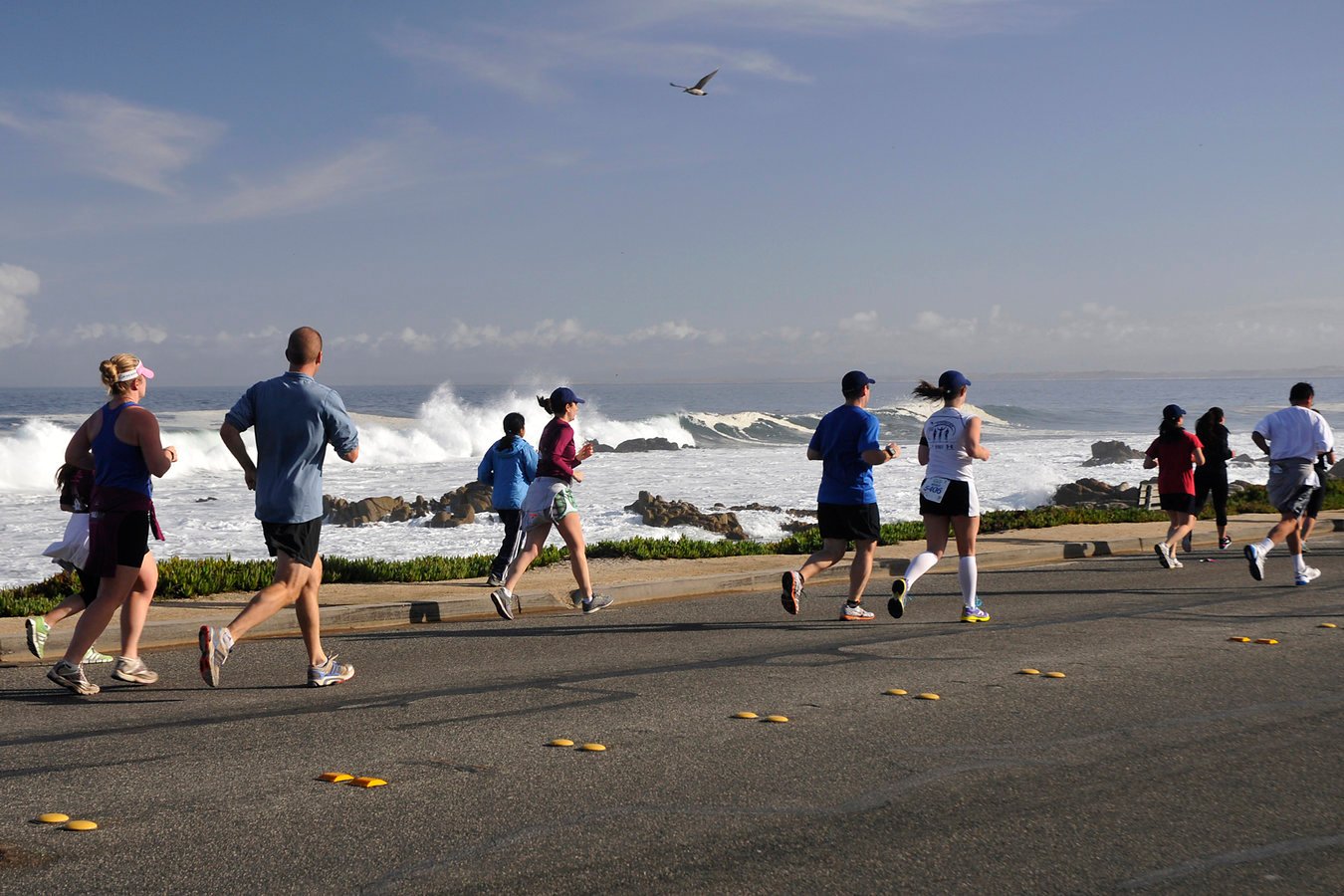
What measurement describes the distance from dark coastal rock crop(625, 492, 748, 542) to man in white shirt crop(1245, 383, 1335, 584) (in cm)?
1144

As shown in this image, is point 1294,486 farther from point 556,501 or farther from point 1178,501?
point 556,501

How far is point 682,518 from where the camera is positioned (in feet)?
76.8

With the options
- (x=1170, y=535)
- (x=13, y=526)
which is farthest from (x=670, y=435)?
(x=1170, y=535)

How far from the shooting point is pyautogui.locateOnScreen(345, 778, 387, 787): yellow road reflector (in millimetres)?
4492

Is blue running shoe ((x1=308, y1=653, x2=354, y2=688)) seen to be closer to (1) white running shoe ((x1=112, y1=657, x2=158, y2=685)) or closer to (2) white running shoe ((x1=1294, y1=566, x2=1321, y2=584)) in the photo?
(1) white running shoe ((x1=112, y1=657, x2=158, y2=685))

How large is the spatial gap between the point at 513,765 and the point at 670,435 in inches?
2548

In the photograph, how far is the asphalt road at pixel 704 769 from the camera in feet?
12.0

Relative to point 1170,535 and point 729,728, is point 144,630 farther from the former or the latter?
point 1170,535

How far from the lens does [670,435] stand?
69.5 meters

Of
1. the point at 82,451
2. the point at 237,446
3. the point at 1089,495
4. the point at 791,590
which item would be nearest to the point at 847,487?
the point at 791,590

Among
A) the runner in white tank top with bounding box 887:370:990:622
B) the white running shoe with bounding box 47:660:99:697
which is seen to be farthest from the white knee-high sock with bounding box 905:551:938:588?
the white running shoe with bounding box 47:660:99:697

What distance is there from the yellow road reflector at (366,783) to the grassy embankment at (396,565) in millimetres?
5292

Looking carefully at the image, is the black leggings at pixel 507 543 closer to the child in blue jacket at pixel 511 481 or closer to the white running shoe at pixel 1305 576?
the child in blue jacket at pixel 511 481

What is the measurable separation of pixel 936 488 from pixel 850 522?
666mm
